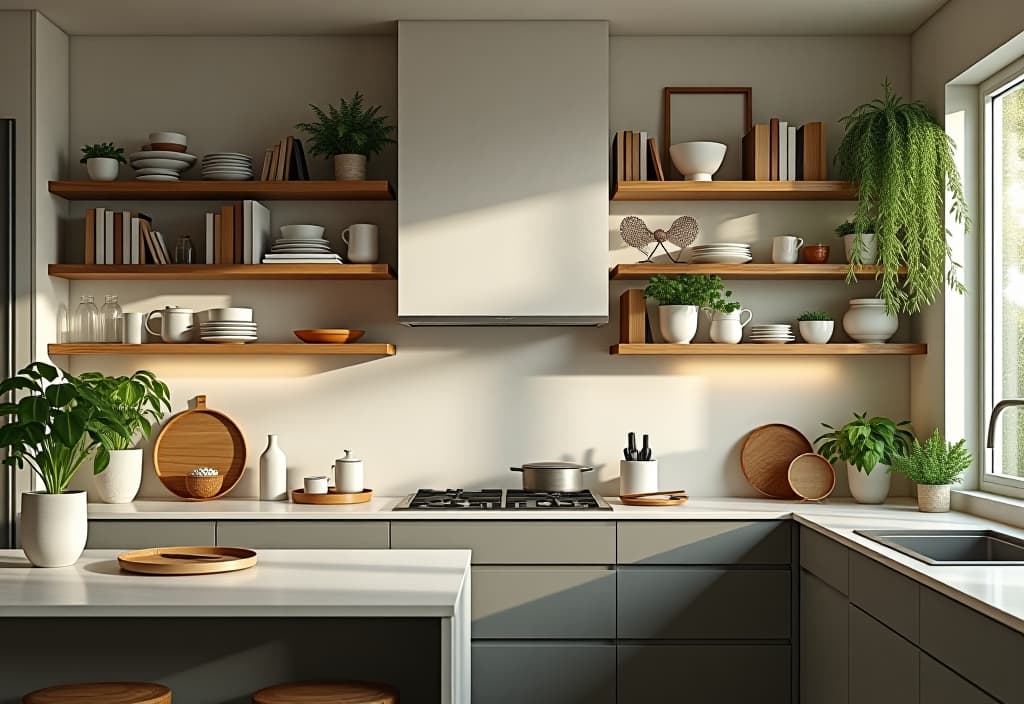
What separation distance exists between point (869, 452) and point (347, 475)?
2.06m

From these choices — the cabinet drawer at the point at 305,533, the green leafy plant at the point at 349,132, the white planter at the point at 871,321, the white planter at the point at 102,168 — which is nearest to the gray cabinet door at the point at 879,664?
the white planter at the point at 871,321

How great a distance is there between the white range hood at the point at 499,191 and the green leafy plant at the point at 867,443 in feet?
3.58

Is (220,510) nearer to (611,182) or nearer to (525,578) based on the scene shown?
(525,578)

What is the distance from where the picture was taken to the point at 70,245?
461 centimetres

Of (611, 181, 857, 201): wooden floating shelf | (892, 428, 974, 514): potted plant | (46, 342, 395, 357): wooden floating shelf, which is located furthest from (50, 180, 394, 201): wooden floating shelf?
(892, 428, 974, 514): potted plant

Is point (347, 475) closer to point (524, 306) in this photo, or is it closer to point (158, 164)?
point (524, 306)

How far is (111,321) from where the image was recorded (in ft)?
15.0

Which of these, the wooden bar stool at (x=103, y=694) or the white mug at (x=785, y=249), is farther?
the white mug at (x=785, y=249)

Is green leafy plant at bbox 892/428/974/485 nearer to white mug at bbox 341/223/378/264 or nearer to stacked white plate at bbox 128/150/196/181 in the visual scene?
white mug at bbox 341/223/378/264

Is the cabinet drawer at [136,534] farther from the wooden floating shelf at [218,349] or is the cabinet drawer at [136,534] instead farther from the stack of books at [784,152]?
the stack of books at [784,152]

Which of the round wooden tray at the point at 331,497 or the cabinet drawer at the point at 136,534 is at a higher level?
the round wooden tray at the point at 331,497

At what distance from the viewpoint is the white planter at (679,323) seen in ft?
14.3

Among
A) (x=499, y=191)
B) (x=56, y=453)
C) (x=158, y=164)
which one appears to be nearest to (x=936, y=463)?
(x=499, y=191)

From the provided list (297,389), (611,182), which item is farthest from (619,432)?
(297,389)
